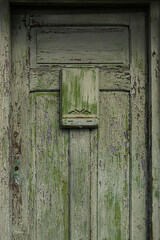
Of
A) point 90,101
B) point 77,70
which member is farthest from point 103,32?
point 90,101

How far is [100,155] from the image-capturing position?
5.52ft

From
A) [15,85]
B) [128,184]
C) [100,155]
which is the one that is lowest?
[128,184]

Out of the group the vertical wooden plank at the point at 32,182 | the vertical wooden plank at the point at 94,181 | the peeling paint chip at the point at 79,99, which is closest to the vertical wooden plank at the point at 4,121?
the vertical wooden plank at the point at 32,182

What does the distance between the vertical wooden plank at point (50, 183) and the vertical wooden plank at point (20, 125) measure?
2.6 inches

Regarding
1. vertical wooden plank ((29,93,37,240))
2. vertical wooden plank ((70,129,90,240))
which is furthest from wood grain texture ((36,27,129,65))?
vertical wooden plank ((70,129,90,240))

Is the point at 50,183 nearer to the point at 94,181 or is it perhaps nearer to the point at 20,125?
the point at 94,181

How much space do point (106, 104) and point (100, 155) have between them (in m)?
0.29

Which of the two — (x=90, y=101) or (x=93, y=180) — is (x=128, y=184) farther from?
→ (x=90, y=101)

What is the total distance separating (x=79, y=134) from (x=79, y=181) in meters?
0.26

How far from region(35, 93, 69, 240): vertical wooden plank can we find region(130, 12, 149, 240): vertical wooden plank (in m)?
0.38

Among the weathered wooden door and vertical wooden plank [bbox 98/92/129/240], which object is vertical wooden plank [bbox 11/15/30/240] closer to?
the weathered wooden door

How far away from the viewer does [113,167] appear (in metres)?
1.69

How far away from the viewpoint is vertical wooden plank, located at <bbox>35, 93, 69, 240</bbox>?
167 cm

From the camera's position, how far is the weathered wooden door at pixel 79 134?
5.47ft
